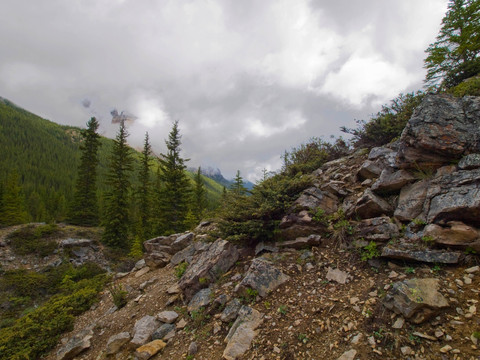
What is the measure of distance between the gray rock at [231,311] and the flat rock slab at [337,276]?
2363 millimetres

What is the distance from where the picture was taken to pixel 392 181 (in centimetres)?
659

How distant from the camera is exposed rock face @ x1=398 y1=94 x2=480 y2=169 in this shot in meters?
5.73

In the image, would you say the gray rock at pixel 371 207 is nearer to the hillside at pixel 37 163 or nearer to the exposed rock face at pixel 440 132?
the exposed rock face at pixel 440 132

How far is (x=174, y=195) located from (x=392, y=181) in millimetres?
21660

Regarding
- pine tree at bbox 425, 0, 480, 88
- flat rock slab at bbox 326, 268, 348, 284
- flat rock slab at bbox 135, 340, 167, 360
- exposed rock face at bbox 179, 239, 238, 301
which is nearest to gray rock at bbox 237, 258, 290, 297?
flat rock slab at bbox 326, 268, 348, 284

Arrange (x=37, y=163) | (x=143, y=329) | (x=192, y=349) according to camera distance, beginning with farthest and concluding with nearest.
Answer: (x=37, y=163) → (x=143, y=329) → (x=192, y=349)

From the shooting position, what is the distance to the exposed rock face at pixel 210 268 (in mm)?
7082

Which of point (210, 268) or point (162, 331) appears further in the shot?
point (210, 268)

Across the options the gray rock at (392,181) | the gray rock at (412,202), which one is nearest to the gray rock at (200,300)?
the gray rock at (412,202)

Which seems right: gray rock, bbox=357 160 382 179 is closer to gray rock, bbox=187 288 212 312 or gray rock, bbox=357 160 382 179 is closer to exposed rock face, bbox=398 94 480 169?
exposed rock face, bbox=398 94 480 169

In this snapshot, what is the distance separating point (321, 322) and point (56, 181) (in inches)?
5022

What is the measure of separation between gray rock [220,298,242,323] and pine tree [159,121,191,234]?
718 inches

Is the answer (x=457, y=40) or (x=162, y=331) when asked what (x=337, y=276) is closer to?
(x=162, y=331)

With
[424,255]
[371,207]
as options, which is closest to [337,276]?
[424,255]
